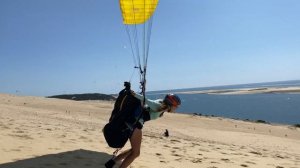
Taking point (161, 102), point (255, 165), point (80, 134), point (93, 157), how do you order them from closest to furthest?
point (161, 102), point (93, 157), point (255, 165), point (80, 134)

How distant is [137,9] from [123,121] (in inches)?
195

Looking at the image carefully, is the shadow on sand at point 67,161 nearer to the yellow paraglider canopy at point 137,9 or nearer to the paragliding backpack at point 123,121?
the paragliding backpack at point 123,121

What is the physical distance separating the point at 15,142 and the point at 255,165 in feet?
17.7

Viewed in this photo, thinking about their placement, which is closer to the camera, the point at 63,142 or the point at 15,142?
the point at 15,142

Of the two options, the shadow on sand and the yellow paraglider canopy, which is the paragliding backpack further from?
the yellow paraglider canopy

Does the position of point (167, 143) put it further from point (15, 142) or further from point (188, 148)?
point (15, 142)

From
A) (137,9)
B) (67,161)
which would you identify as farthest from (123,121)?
(137,9)

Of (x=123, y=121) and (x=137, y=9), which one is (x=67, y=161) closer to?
(x=123, y=121)

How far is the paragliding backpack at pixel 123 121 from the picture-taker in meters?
6.34

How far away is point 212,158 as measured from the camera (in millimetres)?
9188

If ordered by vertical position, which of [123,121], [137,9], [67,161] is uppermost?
[137,9]

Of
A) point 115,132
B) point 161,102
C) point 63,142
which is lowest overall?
point 63,142

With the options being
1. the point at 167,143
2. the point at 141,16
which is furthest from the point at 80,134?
the point at 141,16

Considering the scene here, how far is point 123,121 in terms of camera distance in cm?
637
